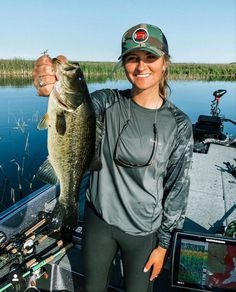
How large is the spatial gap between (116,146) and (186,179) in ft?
1.80

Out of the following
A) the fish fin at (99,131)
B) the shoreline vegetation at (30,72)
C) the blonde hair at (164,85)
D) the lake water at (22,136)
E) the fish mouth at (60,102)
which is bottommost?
the lake water at (22,136)

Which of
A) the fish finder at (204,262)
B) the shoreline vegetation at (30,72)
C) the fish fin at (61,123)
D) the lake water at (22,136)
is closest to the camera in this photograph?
the fish fin at (61,123)

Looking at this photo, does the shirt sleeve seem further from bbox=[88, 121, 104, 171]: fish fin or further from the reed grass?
the reed grass

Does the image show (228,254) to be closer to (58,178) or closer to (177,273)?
(177,273)

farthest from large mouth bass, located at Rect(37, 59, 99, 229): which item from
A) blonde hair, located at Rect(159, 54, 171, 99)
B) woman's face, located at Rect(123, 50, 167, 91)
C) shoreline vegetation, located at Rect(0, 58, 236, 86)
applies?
shoreline vegetation, located at Rect(0, 58, 236, 86)

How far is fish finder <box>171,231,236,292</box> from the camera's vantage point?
285cm

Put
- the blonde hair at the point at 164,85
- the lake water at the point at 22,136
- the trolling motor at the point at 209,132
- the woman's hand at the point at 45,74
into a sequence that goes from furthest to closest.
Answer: the lake water at the point at 22,136 → the trolling motor at the point at 209,132 → the blonde hair at the point at 164,85 → the woman's hand at the point at 45,74

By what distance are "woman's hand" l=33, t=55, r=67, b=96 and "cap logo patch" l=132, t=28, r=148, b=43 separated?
0.48 meters

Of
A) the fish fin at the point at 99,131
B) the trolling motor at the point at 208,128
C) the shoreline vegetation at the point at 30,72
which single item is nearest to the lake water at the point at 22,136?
the fish fin at the point at 99,131

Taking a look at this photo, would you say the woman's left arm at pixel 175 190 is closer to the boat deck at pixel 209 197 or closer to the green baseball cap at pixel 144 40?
the green baseball cap at pixel 144 40

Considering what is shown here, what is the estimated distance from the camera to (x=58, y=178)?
2371 millimetres

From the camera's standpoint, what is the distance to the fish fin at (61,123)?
6.69ft

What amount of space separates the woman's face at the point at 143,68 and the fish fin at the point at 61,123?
20.6 inches

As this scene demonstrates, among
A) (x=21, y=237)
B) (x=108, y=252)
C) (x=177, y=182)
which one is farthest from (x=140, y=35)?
(x=21, y=237)
